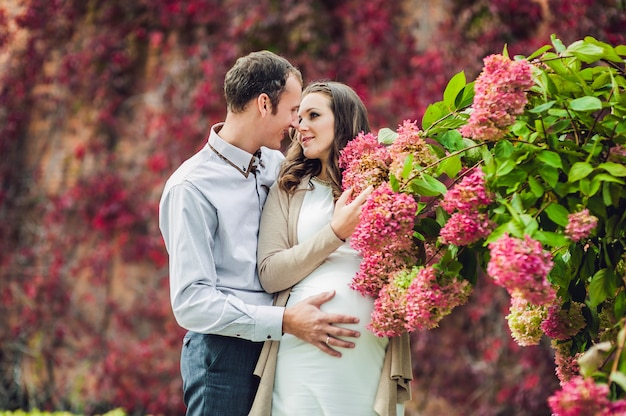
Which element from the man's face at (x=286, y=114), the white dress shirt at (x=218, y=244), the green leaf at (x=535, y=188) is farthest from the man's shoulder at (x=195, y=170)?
the green leaf at (x=535, y=188)

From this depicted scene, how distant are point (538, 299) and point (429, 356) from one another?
4.07 metres

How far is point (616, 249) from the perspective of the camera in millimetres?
2152

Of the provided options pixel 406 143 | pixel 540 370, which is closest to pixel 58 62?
pixel 540 370

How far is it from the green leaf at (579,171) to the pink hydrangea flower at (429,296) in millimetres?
425

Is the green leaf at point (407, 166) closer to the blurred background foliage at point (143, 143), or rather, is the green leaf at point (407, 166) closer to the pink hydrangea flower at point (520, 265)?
the pink hydrangea flower at point (520, 265)

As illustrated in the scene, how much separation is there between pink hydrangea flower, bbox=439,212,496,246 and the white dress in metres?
0.81

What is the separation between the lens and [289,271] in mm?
2785

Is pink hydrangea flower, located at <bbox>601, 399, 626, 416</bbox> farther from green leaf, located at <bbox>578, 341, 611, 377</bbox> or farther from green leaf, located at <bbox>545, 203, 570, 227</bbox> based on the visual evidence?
green leaf, located at <bbox>545, 203, 570, 227</bbox>

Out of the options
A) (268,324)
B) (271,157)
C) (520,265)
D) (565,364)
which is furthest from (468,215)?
(271,157)

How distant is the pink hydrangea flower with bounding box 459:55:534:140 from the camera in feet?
6.54

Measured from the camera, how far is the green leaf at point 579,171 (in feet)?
6.40

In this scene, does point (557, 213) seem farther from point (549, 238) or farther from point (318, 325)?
point (318, 325)

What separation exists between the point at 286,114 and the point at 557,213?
1.32 metres

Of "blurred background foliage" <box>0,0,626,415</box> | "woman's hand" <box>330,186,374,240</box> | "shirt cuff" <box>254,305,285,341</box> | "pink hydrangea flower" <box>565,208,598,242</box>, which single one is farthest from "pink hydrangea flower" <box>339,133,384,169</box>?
"blurred background foliage" <box>0,0,626,415</box>
